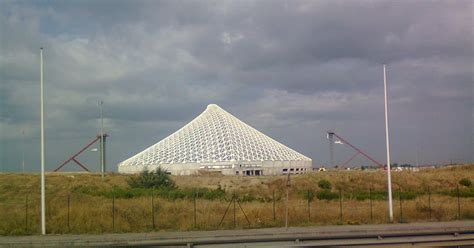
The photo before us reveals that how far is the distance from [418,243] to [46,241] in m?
12.1

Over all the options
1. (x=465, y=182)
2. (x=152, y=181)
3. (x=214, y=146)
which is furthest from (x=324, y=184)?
(x=214, y=146)

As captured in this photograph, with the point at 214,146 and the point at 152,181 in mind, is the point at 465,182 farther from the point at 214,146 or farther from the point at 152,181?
the point at 214,146

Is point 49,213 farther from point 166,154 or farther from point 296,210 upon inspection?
point 166,154

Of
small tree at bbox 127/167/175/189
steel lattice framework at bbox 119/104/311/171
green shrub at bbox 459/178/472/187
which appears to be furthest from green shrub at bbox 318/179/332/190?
steel lattice framework at bbox 119/104/311/171

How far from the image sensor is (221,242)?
15.4m

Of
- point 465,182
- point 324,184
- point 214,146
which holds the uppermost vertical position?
point 214,146

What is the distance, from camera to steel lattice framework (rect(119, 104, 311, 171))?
3088 inches

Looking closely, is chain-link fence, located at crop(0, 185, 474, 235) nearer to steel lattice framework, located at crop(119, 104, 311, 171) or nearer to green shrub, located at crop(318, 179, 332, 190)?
green shrub, located at crop(318, 179, 332, 190)

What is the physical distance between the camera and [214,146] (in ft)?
268

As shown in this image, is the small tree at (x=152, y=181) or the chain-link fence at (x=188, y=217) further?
the small tree at (x=152, y=181)

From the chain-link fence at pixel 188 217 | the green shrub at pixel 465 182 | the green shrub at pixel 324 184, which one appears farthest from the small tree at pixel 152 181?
the green shrub at pixel 465 182

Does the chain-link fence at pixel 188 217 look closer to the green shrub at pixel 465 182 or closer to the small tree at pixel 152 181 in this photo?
the small tree at pixel 152 181

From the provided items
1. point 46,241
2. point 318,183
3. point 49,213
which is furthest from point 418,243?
point 318,183

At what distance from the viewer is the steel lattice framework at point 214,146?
7844cm
